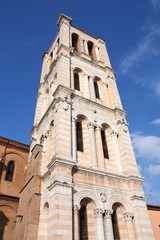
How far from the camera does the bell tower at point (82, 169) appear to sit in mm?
11492

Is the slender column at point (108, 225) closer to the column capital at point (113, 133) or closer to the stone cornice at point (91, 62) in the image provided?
the column capital at point (113, 133)

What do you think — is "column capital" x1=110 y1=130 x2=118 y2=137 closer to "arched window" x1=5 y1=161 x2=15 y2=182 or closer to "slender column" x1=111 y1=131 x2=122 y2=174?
"slender column" x1=111 y1=131 x2=122 y2=174

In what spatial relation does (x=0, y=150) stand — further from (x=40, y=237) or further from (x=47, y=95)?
(x=40, y=237)

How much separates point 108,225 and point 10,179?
1026 cm

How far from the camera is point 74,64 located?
20172 mm

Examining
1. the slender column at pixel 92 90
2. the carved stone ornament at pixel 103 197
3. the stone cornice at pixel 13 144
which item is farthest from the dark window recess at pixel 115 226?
the stone cornice at pixel 13 144

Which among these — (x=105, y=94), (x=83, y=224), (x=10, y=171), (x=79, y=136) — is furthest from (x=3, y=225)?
(x=105, y=94)

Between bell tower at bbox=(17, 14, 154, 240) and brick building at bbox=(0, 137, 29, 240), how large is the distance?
5.72ft

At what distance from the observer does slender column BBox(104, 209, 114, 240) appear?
11.6 metres

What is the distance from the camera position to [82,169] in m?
13.0

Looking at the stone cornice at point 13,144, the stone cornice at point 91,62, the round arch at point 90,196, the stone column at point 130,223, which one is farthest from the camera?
the stone cornice at point 91,62

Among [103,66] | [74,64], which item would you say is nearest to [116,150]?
[74,64]

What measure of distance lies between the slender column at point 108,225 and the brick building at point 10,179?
25.3 feet

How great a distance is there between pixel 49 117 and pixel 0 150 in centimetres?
621
